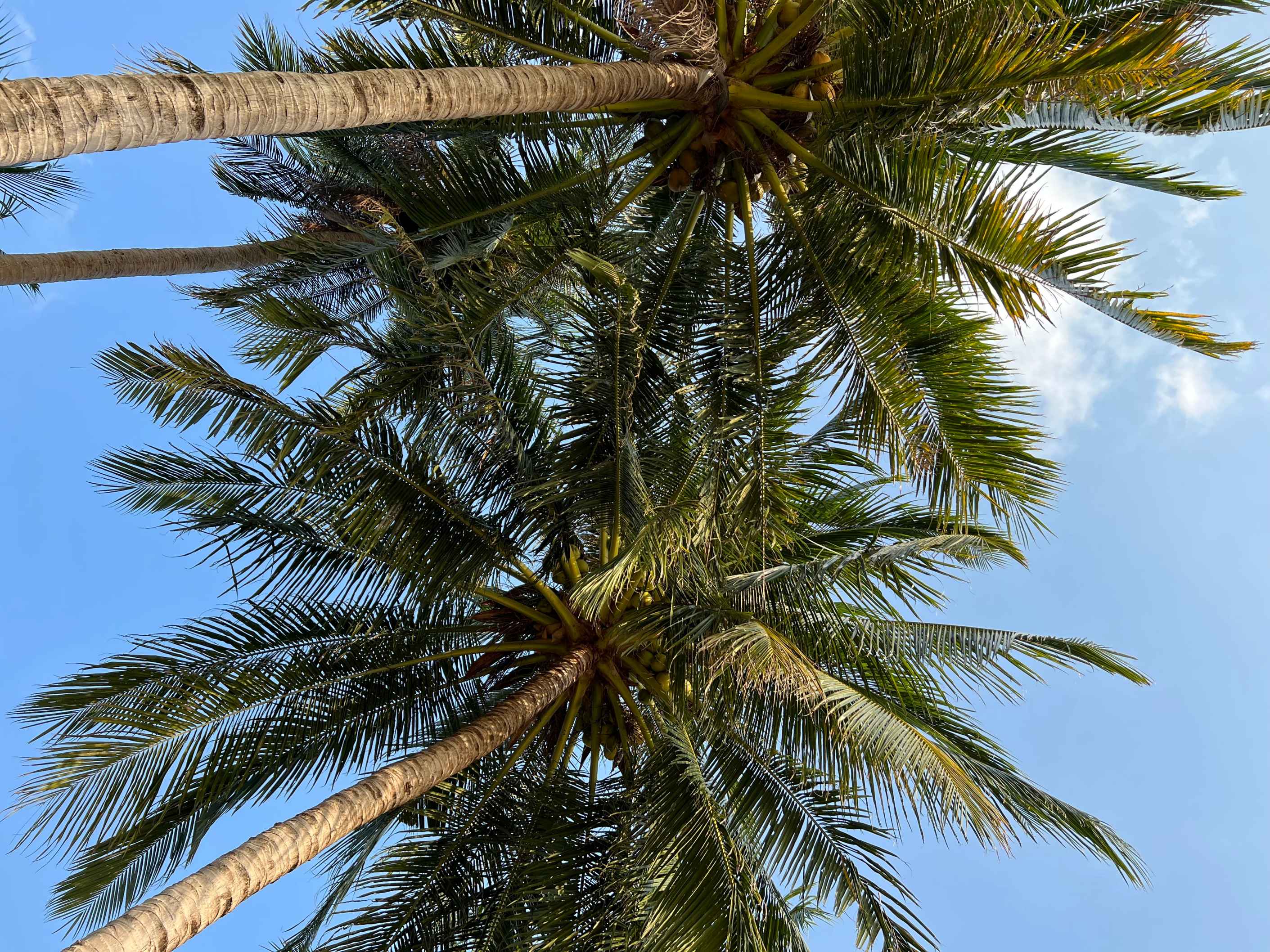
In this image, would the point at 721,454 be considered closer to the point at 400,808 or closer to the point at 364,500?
the point at 364,500

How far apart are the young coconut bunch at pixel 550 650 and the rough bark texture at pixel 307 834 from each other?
3cm

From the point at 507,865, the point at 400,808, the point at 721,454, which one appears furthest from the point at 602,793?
the point at 721,454

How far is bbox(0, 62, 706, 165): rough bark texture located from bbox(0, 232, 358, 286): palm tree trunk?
81.6 inches

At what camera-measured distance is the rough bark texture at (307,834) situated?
3.61m

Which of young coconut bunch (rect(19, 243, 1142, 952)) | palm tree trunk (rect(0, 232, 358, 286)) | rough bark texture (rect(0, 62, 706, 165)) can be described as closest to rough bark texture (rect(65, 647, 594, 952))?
young coconut bunch (rect(19, 243, 1142, 952))

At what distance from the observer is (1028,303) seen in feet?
17.5

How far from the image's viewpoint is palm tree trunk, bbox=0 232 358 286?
7488 mm

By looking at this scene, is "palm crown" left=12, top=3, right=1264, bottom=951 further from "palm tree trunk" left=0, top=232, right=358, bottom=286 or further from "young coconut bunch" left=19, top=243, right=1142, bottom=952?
"palm tree trunk" left=0, top=232, right=358, bottom=286

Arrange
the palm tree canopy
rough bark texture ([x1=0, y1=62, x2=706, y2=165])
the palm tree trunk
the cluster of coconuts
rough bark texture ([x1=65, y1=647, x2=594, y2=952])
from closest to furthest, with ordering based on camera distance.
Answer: rough bark texture ([x1=0, y1=62, x2=706, y2=165]) → rough bark texture ([x1=65, y1=647, x2=594, y2=952]) → the palm tree canopy → the cluster of coconuts → the palm tree trunk

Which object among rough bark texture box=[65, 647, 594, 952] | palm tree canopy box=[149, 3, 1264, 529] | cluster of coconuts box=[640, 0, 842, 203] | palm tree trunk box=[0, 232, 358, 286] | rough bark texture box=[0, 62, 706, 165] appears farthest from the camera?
palm tree trunk box=[0, 232, 358, 286]

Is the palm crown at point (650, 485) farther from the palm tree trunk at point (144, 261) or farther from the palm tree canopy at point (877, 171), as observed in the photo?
the palm tree trunk at point (144, 261)

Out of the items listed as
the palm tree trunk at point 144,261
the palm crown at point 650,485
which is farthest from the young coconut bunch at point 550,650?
the palm tree trunk at point 144,261

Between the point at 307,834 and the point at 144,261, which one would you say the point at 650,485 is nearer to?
the point at 307,834

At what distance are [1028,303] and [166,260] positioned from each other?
300 inches
